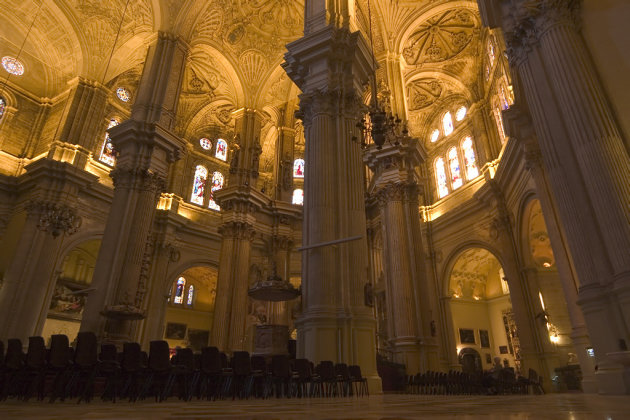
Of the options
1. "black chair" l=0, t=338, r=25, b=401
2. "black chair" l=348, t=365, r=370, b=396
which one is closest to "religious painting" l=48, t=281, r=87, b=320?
"black chair" l=0, t=338, r=25, b=401

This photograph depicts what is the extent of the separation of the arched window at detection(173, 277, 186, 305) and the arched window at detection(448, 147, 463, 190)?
16.9 meters

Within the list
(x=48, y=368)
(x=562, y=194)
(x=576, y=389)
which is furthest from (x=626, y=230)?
(x=576, y=389)

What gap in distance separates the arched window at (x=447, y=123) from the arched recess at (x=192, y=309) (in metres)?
15.5

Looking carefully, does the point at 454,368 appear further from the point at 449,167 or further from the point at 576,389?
the point at 449,167

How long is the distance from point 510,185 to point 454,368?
809 cm

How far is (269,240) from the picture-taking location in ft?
66.2

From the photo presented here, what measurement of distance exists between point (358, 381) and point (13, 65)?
68.8ft

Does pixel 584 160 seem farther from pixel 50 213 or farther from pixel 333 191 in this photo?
pixel 50 213

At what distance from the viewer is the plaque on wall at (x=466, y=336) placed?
22.2 metres

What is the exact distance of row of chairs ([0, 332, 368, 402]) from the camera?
17.4 ft

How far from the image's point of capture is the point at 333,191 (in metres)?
8.94

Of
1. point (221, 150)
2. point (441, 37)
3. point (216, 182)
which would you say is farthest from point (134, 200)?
point (441, 37)

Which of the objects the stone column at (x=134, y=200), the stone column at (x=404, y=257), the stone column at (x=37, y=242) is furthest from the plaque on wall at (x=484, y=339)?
the stone column at (x=37, y=242)

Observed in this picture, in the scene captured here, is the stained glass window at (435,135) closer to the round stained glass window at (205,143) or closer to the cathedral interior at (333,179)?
the cathedral interior at (333,179)
